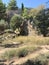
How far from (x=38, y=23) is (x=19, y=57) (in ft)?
46.5

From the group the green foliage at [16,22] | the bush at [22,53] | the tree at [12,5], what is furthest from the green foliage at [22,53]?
the tree at [12,5]

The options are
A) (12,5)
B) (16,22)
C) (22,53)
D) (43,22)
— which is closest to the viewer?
(22,53)

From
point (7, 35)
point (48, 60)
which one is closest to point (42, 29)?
point (7, 35)

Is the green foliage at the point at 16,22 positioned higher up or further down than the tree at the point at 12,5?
further down

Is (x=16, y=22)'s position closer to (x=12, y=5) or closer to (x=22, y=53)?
(x=22, y=53)

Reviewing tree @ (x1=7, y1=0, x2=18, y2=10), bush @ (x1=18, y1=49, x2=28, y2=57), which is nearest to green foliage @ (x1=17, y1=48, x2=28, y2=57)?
bush @ (x1=18, y1=49, x2=28, y2=57)

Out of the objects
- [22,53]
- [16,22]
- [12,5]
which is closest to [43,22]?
[16,22]

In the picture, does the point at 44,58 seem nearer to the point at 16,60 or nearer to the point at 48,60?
the point at 48,60

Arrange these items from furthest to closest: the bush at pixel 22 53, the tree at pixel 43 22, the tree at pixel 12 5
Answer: the tree at pixel 12 5 → the tree at pixel 43 22 → the bush at pixel 22 53

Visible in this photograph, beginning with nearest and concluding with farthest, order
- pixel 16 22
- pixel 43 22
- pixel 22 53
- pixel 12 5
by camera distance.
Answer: pixel 22 53 < pixel 43 22 < pixel 16 22 < pixel 12 5

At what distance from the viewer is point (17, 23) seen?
31.8 m

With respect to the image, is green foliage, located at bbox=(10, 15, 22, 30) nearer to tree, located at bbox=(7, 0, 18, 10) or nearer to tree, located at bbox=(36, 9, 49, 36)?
tree, located at bbox=(36, 9, 49, 36)

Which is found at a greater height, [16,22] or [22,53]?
[16,22]

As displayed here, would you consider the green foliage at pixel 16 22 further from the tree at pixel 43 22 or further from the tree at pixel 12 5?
the tree at pixel 12 5
